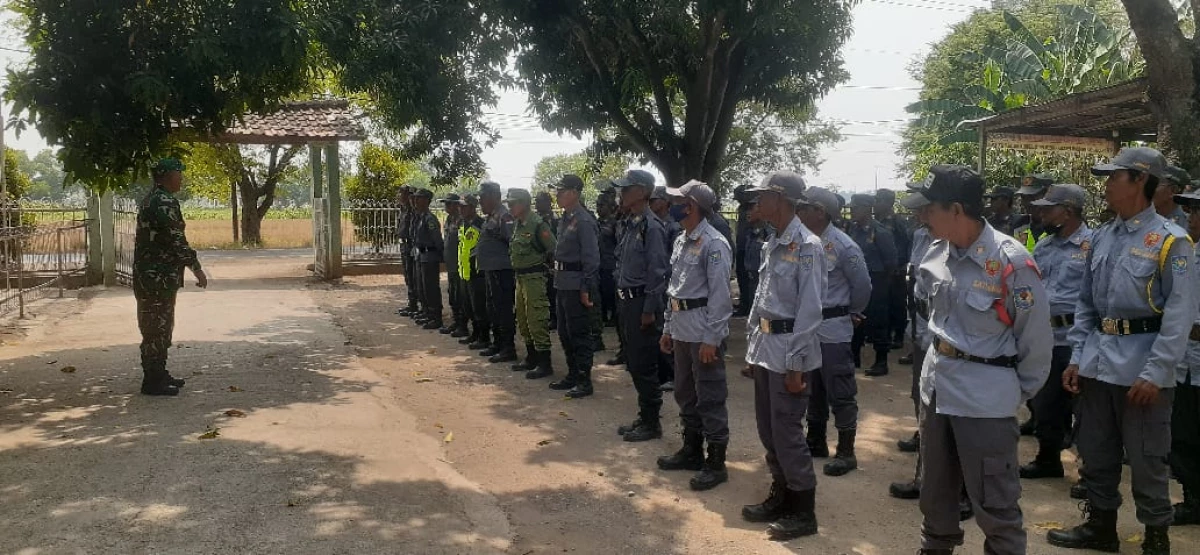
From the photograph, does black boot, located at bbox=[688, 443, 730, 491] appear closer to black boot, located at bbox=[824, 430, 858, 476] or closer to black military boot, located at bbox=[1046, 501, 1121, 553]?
black boot, located at bbox=[824, 430, 858, 476]

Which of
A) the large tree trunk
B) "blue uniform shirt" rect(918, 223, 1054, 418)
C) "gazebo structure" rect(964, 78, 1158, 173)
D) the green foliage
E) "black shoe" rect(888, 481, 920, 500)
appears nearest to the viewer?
"blue uniform shirt" rect(918, 223, 1054, 418)

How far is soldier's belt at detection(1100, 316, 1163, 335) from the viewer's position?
383 centimetres

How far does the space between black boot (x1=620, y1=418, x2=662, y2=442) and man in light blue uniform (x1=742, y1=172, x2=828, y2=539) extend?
1716 millimetres

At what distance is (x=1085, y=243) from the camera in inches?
196

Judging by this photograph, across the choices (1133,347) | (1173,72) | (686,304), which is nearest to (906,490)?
(1133,347)

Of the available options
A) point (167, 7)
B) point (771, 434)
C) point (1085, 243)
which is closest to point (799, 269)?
point (771, 434)

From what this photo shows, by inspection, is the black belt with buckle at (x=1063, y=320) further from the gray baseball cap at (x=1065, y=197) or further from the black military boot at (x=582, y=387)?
the black military boot at (x=582, y=387)

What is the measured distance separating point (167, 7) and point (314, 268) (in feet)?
36.6

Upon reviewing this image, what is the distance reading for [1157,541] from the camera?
3.91 m

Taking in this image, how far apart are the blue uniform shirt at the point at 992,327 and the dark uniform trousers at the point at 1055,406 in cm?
225

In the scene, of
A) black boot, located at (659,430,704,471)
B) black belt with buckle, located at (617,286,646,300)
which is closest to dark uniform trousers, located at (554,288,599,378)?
black belt with buckle, located at (617,286,646,300)

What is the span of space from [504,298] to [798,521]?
514 centimetres

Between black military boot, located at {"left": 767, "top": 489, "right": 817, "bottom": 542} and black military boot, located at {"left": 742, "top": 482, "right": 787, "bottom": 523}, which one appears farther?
black military boot, located at {"left": 742, "top": 482, "right": 787, "bottom": 523}

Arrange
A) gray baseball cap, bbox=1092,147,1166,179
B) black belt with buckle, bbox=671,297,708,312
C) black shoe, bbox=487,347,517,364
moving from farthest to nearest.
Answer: black shoe, bbox=487,347,517,364, black belt with buckle, bbox=671,297,708,312, gray baseball cap, bbox=1092,147,1166,179
